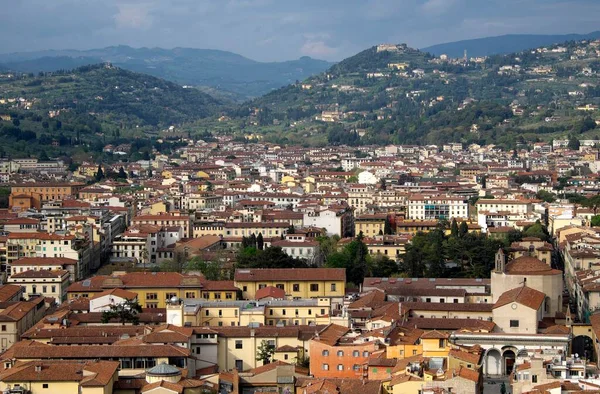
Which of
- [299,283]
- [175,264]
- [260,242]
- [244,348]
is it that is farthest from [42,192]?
[244,348]

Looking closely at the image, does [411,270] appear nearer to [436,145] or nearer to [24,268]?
[24,268]

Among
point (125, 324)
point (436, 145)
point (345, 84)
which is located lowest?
point (125, 324)

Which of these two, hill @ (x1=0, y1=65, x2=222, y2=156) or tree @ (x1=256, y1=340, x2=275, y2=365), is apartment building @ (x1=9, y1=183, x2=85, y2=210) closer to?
hill @ (x1=0, y1=65, x2=222, y2=156)

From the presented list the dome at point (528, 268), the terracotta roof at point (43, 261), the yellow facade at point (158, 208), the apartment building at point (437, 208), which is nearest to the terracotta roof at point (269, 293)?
the dome at point (528, 268)

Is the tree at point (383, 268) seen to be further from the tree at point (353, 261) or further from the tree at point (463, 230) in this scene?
the tree at point (463, 230)

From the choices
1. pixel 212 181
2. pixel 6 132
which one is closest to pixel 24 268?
pixel 212 181

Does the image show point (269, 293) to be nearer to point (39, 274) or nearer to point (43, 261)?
point (39, 274)

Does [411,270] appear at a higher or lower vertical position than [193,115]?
lower

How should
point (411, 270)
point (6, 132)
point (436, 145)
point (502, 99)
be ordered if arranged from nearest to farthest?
point (411, 270) → point (6, 132) → point (436, 145) → point (502, 99)
